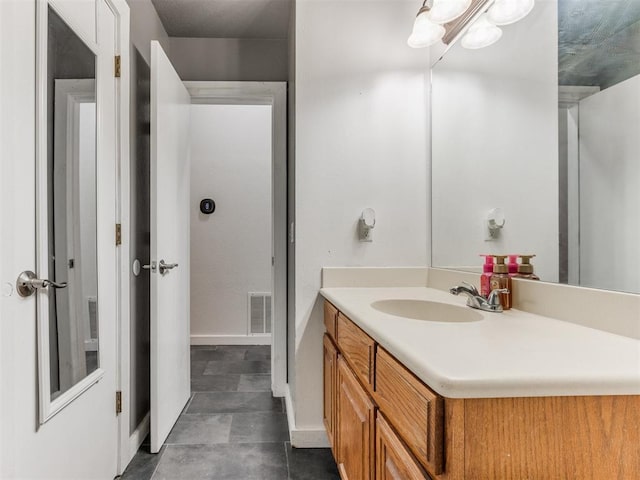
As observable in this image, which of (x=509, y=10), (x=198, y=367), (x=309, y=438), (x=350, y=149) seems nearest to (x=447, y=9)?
(x=509, y=10)

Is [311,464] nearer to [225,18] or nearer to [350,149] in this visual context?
[350,149]

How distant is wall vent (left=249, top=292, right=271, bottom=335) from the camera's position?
3.79 m

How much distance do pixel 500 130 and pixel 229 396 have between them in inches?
88.4

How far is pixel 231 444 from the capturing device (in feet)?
6.29

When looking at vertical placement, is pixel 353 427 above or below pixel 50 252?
below

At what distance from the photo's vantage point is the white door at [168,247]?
1830mm

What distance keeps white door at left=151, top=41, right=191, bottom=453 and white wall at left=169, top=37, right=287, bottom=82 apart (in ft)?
1.20

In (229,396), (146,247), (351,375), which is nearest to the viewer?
(351,375)

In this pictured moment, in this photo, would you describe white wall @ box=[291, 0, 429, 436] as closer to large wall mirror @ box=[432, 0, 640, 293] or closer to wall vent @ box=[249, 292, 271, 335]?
large wall mirror @ box=[432, 0, 640, 293]

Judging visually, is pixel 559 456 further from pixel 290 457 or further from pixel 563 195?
pixel 290 457

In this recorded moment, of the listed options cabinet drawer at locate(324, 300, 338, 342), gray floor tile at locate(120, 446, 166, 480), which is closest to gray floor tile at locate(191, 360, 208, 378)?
gray floor tile at locate(120, 446, 166, 480)

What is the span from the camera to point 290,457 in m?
1.81

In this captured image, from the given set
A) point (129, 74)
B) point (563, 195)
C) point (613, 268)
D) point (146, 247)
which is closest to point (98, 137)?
point (129, 74)

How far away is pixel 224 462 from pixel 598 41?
211 centimetres
